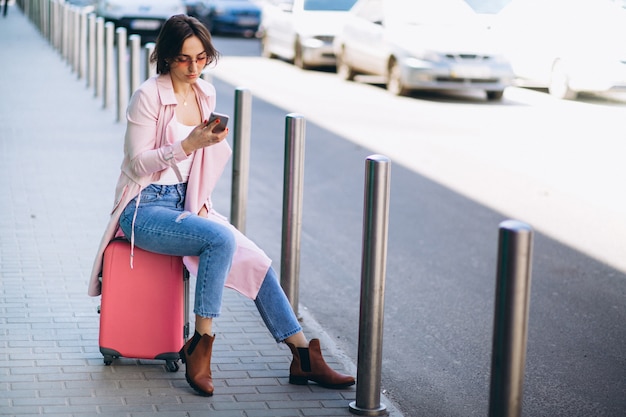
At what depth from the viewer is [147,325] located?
15.4 feet

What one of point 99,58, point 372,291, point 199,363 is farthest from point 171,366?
point 99,58

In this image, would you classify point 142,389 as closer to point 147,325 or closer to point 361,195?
point 147,325

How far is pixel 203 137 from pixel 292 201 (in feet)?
3.94

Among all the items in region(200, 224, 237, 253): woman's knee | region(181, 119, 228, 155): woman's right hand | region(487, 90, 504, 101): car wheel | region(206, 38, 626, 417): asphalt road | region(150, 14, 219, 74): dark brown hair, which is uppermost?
region(150, 14, 219, 74): dark brown hair

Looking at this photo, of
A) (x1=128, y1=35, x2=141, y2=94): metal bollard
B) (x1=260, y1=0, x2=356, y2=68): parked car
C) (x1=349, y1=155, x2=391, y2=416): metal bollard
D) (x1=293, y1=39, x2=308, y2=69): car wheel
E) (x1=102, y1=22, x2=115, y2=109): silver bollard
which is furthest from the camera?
(x1=293, y1=39, x2=308, y2=69): car wheel

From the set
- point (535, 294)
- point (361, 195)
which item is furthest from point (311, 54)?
point (535, 294)

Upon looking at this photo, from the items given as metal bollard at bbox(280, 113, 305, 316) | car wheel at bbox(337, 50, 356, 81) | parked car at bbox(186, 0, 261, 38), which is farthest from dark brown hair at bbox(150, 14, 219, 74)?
parked car at bbox(186, 0, 261, 38)

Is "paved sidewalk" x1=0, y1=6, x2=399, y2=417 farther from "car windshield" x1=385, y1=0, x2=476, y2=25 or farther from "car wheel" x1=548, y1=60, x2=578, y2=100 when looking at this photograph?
"car wheel" x1=548, y1=60, x2=578, y2=100

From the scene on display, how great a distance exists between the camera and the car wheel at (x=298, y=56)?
21.3 metres

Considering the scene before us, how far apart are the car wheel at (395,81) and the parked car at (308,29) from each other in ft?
9.62

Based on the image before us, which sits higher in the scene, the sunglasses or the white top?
the sunglasses

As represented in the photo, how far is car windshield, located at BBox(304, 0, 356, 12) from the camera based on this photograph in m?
21.7

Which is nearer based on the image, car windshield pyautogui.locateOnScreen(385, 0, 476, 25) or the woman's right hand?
the woman's right hand

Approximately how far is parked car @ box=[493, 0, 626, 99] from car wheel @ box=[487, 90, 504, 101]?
972mm
